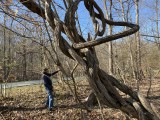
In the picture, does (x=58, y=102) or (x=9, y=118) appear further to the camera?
(x=58, y=102)

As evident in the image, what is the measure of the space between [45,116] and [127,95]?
697 centimetres

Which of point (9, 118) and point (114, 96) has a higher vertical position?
point (114, 96)

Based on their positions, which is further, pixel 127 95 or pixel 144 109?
pixel 127 95

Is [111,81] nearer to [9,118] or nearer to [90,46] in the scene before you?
[90,46]

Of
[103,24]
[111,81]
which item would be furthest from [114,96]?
[103,24]

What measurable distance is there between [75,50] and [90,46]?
11cm

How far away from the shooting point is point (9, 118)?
850cm

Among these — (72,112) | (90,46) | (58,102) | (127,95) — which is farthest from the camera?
(58,102)

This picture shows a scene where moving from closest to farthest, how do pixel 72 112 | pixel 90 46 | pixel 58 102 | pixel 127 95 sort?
pixel 90 46, pixel 127 95, pixel 72 112, pixel 58 102

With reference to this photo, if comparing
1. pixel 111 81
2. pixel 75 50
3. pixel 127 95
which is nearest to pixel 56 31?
pixel 75 50

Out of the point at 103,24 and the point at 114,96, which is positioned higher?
the point at 103,24

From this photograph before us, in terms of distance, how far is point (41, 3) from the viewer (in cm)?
192

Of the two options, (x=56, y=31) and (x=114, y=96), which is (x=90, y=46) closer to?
(x=56, y=31)

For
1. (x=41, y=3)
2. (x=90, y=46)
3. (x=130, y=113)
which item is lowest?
(x=130, y=113)
